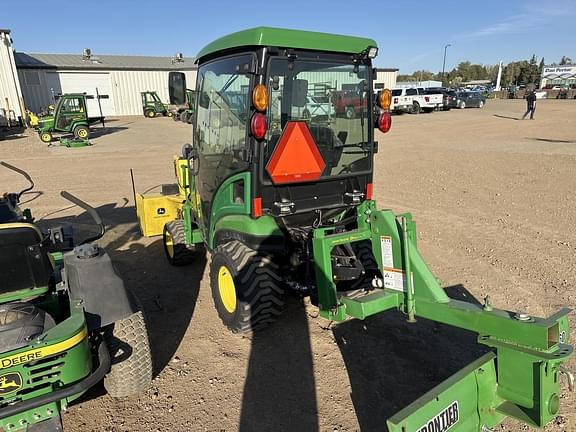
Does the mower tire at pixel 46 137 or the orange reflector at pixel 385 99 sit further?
the mower tire at pixel 46 137

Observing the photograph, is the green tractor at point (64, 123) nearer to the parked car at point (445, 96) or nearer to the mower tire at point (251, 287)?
the mower tire at point (251, 287)

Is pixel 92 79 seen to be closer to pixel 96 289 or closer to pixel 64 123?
pixel 64 123

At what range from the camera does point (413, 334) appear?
3.96 metres

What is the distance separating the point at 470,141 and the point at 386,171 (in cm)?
611

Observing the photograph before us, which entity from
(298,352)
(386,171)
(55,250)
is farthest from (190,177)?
(386,171)

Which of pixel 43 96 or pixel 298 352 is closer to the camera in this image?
pixel 298 352

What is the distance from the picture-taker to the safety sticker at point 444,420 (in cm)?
208

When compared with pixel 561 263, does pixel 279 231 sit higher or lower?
higher

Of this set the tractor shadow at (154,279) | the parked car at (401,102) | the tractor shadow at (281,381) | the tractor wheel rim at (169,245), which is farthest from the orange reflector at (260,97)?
the parked car at (401,102)

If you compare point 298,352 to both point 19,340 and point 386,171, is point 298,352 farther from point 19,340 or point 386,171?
point 386,171

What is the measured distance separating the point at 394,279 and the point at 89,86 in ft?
116

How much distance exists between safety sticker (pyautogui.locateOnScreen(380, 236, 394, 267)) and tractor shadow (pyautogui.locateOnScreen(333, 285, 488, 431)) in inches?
36.5

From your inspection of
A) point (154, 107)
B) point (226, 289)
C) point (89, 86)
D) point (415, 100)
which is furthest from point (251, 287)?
point (89, 86)

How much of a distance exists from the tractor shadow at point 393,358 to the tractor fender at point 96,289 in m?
1.77
